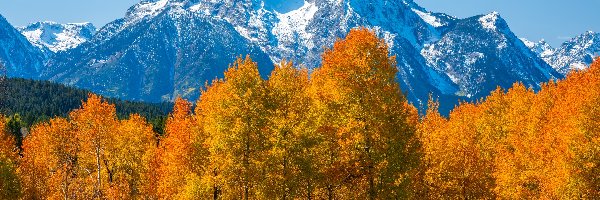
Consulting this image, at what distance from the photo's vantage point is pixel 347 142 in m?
34.9

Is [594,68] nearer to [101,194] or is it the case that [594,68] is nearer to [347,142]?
[347,142]

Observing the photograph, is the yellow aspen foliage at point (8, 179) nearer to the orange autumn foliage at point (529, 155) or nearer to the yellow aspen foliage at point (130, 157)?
the yellow aspen foliage at point (130, 157)

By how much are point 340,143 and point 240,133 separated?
8496mm

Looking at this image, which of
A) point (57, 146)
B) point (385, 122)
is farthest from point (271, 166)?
point (57, 146)

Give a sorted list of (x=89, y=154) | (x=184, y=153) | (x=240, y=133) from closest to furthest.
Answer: (x=240, y=133) → (x=184, y=153) → (x=89, y=154)

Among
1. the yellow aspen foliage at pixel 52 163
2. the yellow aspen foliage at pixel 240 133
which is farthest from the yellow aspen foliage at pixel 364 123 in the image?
the yellow aspen foliage at pixel 52 163

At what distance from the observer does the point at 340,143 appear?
3516cm

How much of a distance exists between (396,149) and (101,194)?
4344cm

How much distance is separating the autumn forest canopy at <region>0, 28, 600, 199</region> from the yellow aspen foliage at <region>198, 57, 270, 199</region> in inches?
3.7

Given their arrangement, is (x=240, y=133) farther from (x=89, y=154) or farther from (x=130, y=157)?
(x=89, y=154)

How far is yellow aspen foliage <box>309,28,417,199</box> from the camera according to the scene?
114ft

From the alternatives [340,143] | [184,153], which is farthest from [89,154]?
[340,143]

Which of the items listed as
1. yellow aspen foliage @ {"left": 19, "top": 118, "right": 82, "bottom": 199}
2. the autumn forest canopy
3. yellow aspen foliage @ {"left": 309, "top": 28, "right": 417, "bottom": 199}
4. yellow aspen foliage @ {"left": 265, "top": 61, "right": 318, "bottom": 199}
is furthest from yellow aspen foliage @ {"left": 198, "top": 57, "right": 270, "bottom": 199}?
yellow aspen foliage @ {"left": 19, "top": 118, "right": 82, "bottom": 199}

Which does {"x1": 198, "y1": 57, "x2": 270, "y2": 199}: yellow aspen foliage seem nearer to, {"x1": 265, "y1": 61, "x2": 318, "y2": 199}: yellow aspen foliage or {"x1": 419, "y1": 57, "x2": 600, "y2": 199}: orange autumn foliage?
{"x1": 265, "y1": 61, "x2": 318, "y2": 199}: yellow aspen foliage
